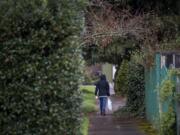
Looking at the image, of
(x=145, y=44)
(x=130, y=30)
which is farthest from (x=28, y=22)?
(x=145, y=44)

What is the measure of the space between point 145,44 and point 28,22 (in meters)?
10.3

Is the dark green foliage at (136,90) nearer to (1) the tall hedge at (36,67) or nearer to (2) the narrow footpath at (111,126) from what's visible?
(2) the narrow footpath at (111,126)

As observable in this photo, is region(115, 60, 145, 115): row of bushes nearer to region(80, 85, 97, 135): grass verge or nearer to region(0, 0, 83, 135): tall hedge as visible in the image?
region(80, 85, 97, 135): grass verge

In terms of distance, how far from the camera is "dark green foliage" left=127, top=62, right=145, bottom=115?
21.6 metres

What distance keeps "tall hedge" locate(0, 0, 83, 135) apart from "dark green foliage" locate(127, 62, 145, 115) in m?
13.3

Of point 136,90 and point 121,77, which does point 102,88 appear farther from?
point 121,77

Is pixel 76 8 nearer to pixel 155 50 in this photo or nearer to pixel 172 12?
pixel 155 50

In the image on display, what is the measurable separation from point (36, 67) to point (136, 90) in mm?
14087

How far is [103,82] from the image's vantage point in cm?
2312

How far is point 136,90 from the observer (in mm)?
21984

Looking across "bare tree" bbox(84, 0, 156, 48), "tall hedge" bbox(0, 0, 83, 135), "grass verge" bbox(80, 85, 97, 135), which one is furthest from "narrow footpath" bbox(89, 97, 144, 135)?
"tall hedge" bbox(0, 0, 83, 135)

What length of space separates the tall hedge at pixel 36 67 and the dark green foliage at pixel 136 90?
13272 millimetres

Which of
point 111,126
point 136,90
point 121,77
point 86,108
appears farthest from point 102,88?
point 121,77

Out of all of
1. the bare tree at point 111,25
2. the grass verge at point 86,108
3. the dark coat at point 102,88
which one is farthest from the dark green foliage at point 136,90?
the bare tree at point 111,25
